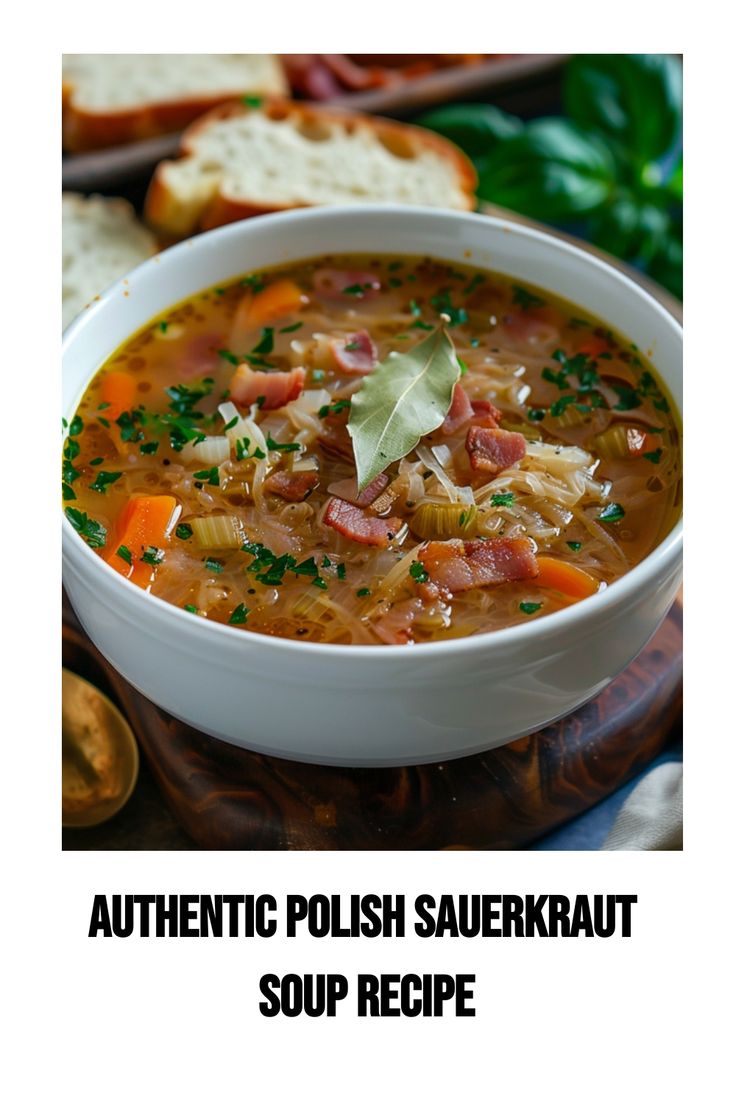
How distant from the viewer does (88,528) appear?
2242mm

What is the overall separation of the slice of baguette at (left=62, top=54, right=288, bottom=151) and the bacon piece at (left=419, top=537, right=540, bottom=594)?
2.69 m

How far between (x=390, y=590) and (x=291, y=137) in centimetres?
229

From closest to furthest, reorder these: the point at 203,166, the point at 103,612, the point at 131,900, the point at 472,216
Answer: the point at 103,612
the point at 131,900
the point at 472,216
the point at 203,166

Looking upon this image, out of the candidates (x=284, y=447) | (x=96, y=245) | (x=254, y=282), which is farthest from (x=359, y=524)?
(x=96, y=245)

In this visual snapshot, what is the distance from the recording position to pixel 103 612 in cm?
207

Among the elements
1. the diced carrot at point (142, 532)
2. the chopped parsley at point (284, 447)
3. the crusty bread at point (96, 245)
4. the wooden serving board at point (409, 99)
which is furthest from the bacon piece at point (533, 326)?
the wooden serving board at point (409, 99)

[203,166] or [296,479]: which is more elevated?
[203,166]

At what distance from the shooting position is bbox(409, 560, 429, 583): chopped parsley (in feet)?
6.88

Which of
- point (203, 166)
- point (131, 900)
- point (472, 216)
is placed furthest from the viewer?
point (203, 166)

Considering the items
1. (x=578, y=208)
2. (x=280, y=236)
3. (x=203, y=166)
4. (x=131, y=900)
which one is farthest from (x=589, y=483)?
(x=203, y=166)

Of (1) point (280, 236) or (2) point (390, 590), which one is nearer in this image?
(2) point (390, 590)

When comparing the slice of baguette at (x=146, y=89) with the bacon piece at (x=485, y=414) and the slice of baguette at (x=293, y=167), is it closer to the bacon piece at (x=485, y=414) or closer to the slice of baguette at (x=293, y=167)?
the slice of baguette at (x=293, y=167)

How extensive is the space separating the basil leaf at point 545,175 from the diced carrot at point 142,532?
6.49 ft

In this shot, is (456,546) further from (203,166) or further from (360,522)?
(203,166)
